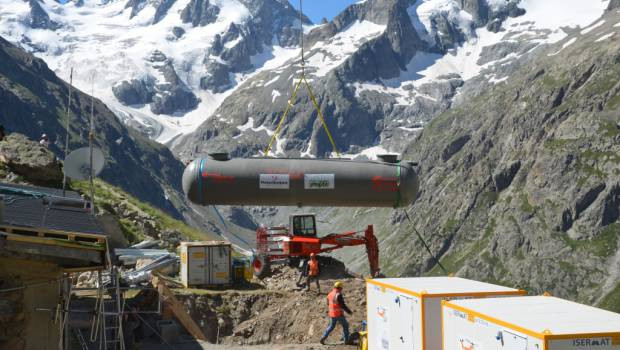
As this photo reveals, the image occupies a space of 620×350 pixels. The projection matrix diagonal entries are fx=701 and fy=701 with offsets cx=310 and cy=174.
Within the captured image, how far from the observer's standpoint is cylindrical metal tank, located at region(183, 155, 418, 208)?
80.5 feet

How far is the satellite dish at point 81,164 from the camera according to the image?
1675cm

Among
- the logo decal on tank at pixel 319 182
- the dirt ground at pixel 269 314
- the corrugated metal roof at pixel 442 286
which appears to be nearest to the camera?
the corrugated metal roof at pixel 442 286

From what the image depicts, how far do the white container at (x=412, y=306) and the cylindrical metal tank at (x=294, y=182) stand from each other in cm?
865

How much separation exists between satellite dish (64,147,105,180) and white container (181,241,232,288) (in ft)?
28.9

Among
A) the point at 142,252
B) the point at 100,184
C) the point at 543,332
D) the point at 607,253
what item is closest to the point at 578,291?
the point at 607,253

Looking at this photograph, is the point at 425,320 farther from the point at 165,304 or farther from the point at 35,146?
the point at 35,146

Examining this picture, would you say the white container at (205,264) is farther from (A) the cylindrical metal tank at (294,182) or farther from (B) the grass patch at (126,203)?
(B) the grass patch at (126,203)

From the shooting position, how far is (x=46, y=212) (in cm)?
1446

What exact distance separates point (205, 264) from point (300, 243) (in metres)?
4.61

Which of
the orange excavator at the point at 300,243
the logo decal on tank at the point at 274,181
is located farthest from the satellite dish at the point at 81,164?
the orange excavator at the point at 300,243

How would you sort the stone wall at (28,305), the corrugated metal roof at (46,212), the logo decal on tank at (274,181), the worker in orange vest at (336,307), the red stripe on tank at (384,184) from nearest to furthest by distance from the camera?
→ the stone wall at (28,305) < the corrugated metal roof at (46,212) < the worker in orange vest at (336,307) < the logo decal on tank at (274,181) < the red stripe on tank at (384,184)

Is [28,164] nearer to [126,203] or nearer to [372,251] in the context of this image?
[372,251]

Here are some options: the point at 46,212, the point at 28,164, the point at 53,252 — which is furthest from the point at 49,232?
the point at 28,164

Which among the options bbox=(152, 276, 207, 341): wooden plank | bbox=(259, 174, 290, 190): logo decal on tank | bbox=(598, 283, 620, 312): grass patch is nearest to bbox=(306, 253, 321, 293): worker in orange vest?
bbox=(259, 174, 290, 190): logo decal on tank
